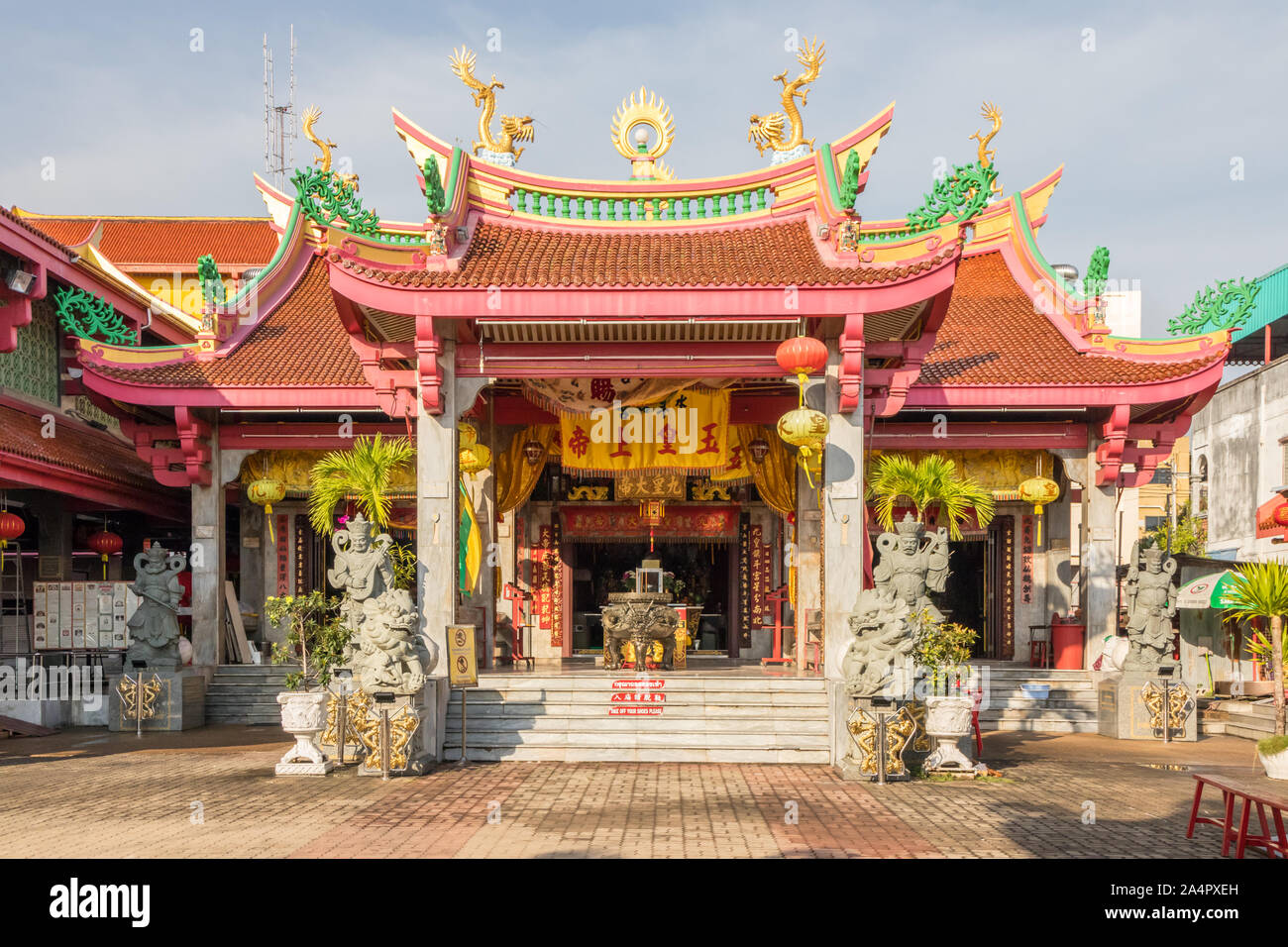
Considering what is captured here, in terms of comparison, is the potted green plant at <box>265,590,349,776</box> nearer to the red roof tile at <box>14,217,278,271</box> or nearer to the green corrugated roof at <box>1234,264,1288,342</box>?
the red roof tile at <box>14,217,278,271</box>

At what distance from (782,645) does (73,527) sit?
13.5 m

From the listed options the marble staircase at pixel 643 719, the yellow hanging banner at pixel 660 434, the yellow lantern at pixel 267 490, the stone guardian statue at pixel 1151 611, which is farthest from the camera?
the yellow lantern at pixel 267 490

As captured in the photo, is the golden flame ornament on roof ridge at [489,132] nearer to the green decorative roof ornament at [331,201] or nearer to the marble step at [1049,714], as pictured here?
the green decorative roof ornament at [331,201]

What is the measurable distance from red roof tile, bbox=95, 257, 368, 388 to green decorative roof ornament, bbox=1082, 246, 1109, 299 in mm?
11983

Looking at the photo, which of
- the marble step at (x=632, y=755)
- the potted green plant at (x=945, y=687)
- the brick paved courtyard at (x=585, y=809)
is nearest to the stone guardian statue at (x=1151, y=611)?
the brick paved courtyard at (x=585, y=809)

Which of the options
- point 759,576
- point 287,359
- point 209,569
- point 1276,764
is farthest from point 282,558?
point 1276,764

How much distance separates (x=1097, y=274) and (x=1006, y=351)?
1859 mm

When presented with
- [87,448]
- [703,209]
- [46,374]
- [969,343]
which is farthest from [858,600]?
[46,374]

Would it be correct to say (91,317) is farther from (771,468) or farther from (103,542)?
(771,468)

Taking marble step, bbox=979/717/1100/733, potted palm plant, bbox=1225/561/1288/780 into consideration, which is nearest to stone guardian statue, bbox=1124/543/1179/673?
marble step, bbox=979/717/1100/733

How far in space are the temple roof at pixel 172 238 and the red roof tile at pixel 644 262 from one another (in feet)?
52.3

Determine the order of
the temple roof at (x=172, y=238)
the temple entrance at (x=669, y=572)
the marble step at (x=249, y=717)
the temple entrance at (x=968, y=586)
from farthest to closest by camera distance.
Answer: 1. the temple roof at (x=172, y=238)
2. the temple entrance at (x=968, y=586)
3. the temple entrance at (x=669, y=572)
4. the marble step at (x=249, y=717)

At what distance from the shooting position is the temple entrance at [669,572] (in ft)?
69.4

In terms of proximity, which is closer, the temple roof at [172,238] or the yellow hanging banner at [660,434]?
the yellow hanging banner at [660,434]
